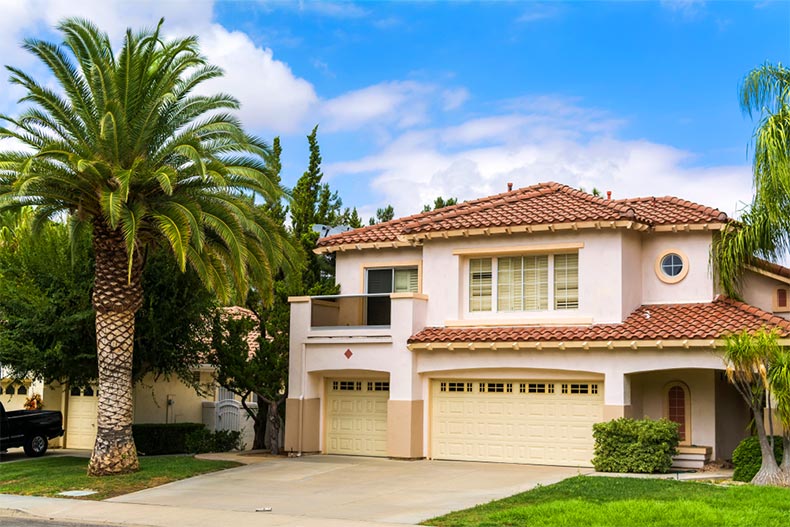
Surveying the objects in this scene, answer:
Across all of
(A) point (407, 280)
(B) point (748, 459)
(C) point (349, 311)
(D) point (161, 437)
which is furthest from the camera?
(D) point (161, 437)

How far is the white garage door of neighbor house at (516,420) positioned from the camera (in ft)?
83.0

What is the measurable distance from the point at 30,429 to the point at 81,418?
9.81 feet

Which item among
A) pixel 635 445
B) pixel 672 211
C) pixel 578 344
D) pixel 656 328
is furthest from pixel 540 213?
pixel 635 445

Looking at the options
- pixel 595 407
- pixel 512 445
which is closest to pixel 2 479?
pixel 512 445

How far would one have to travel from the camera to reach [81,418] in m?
33.2

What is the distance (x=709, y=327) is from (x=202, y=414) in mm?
19005

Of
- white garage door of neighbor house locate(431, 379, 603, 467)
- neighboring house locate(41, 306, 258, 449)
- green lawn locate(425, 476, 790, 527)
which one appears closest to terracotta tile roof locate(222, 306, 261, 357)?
neighboring house locate(41, 306, 258, 449)

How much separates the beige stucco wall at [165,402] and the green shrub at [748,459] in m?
17.9

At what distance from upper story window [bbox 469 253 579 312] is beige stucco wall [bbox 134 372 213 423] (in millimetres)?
11002

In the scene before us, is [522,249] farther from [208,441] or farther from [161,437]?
[161,437]

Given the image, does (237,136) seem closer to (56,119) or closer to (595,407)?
(56,119)

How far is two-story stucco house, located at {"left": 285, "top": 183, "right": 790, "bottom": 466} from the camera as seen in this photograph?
2489cm

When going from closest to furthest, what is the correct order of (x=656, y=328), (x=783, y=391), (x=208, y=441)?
(x=783, y=391) < (x=656, y=328) < (x=208, y=441)

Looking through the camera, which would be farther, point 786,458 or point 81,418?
point 81,418
